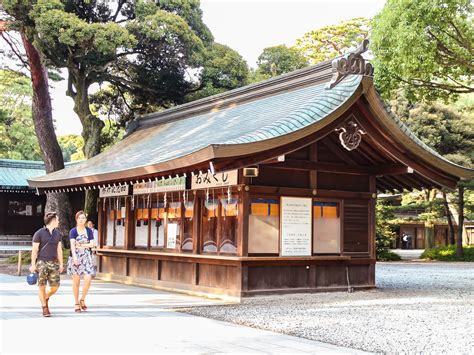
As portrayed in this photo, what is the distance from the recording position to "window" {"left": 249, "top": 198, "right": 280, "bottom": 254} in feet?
39.8

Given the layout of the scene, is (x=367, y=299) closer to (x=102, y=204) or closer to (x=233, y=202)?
(x=233, y=202)

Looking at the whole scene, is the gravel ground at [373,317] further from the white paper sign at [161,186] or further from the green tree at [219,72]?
the green tree at [219,72]

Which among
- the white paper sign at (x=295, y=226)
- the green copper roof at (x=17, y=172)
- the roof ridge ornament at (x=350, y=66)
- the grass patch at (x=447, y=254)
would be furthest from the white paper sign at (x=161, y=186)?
the grass patch at (x=447, y=254)

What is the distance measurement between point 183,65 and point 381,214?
46.6 ft

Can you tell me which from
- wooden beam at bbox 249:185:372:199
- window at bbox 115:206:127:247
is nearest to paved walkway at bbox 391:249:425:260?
window at bbox 115:206:127:247

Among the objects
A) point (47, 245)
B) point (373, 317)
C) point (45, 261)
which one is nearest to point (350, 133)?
point (373, 317)

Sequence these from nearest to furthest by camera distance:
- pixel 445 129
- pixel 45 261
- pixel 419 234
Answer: pixel 45 261
pixel 445 129
pixel 419 234

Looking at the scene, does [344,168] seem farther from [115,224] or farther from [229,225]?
[115,224]

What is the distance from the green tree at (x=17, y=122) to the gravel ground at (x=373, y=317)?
35.2m

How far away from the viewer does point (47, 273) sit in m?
9.32

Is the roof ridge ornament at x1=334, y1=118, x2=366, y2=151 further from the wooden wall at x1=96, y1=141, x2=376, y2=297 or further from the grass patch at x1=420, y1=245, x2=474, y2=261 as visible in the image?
the grass patch at x1=420, y1=245, x2=474, y2=261

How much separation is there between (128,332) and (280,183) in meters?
5.45

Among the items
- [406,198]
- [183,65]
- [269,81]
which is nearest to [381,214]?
[406,198]

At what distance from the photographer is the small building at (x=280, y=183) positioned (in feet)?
38.9
